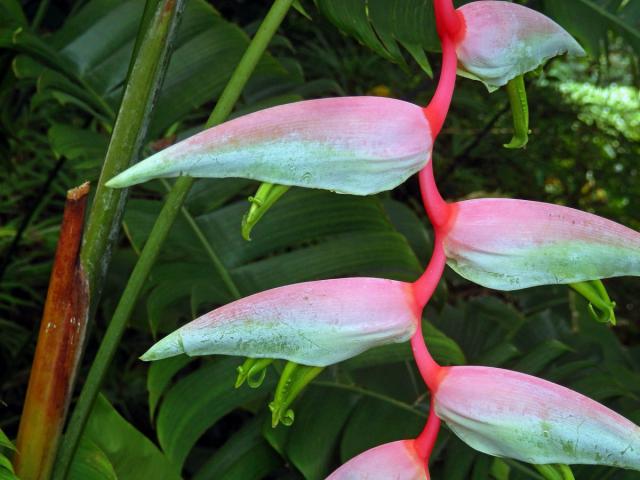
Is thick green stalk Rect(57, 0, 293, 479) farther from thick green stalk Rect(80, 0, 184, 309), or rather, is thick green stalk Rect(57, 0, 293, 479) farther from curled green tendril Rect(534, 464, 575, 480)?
curled green tendril Rect(534, 464, 575, 480)

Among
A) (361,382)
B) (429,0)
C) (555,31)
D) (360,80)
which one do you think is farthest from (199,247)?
(360,80)

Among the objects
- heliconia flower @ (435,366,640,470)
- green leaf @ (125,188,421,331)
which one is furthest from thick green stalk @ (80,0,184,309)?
green leaf @ (125,188,421,331)

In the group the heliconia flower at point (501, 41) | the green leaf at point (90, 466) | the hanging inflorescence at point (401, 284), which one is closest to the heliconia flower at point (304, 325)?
the hanging inflorescence at point (401, 284)

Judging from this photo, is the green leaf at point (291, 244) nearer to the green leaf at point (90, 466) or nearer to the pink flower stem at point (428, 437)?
the green leaf at point (90, 466)

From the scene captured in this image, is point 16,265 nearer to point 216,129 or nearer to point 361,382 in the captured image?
point 361,382

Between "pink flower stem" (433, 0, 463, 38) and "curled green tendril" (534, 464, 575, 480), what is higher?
Result: "pink flower stem" (433, 0, 463, 38)

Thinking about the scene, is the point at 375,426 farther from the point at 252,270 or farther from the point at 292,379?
the point at 292,379
